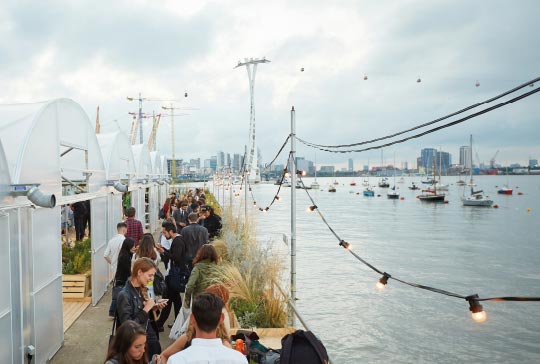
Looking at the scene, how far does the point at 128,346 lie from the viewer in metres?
3.37

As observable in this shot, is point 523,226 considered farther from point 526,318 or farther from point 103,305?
point 103,305

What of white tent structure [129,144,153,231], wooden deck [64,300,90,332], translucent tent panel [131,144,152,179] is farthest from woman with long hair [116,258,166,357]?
translucent tent panel [131,144,152,179]

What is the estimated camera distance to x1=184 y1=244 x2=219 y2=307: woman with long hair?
18.0ft

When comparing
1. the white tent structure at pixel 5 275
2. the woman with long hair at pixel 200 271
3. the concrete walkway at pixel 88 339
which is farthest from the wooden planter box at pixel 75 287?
the woman with long hair at pixel 200 271

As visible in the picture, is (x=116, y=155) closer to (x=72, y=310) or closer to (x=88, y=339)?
(x=72, y=310)

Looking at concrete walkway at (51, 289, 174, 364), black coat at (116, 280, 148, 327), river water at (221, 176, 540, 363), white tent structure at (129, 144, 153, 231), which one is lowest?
river water at (221, 176, 540, 363)

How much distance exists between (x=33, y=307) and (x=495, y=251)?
126 feet

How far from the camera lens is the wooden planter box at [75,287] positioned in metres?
9.36

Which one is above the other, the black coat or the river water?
the black coat

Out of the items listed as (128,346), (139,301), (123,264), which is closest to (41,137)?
(123,264)

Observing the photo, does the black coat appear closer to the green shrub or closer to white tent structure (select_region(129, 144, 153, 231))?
the green shrub

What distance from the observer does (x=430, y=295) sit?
22.8 meters

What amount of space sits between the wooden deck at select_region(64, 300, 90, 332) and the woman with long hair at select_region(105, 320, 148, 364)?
16.0 ft

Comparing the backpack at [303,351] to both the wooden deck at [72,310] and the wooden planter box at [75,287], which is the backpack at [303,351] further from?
the wooden planter box at [75,287]
